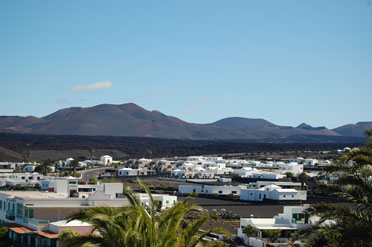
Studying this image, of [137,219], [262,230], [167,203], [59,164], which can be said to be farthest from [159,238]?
[59,164]

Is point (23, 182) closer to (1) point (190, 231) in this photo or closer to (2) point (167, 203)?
(2) point (167, 203)

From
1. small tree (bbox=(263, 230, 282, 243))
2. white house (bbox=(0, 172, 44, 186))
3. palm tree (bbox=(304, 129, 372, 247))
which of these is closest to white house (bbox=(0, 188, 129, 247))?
small tree (bbox=(263, 230, 282, 243))

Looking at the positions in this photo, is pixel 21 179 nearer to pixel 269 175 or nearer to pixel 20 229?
pixel 269 175

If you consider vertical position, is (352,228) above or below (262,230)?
above

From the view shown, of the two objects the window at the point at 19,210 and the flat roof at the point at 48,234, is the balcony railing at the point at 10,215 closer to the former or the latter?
the window at the point at 19,210

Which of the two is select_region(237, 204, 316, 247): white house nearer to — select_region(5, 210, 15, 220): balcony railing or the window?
the window

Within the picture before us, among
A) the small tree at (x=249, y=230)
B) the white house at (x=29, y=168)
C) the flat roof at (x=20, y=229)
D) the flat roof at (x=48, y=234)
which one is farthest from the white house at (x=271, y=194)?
the white house at (x=29, y=168)

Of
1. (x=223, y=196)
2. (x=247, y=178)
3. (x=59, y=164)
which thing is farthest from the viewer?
(x=59, y=164)
